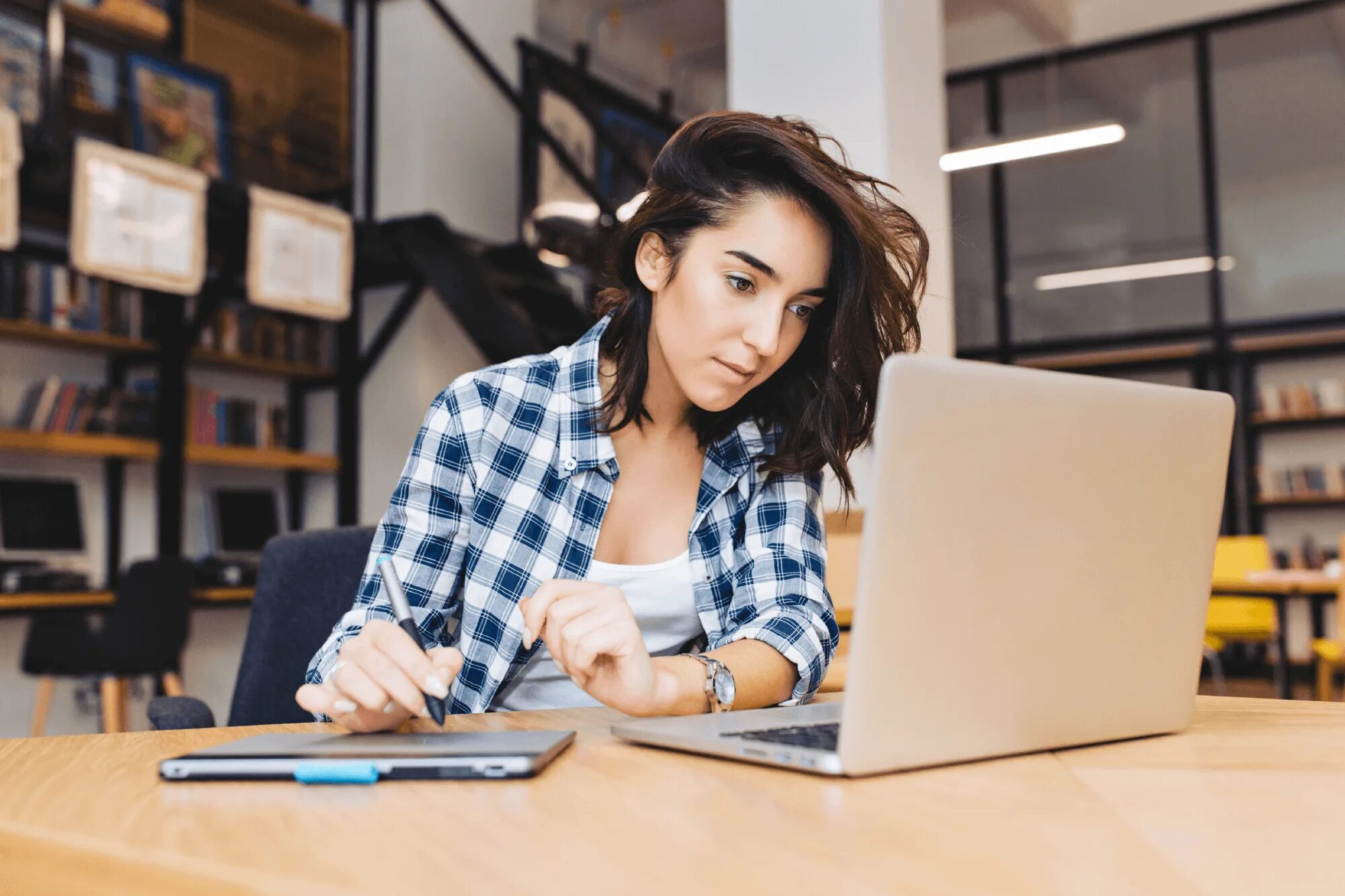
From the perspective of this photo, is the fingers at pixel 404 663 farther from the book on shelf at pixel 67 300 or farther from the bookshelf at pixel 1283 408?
the bookshelf at pixel 1283 408

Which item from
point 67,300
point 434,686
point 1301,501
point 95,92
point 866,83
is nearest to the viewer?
point 434,686

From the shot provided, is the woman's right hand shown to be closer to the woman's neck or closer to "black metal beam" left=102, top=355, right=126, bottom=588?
the woman's neck

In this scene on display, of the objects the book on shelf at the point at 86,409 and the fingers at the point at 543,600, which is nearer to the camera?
the fingers at the point at 543,600

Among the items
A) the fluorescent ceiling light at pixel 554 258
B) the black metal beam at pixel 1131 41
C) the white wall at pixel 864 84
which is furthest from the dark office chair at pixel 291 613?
the black metal beam at pixel 1131 41

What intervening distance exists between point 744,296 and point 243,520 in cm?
474

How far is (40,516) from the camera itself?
462cm

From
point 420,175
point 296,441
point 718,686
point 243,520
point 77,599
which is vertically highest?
point 420,175

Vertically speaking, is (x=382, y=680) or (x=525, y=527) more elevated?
(x=525, y=527)

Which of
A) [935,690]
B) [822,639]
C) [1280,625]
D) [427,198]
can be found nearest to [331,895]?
[935,690]

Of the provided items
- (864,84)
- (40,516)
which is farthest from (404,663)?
(40,516)

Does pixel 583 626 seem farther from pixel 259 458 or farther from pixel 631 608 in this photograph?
pixel 259 458

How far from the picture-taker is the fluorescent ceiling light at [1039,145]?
577cm

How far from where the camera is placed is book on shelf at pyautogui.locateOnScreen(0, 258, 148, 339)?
4.59 meters

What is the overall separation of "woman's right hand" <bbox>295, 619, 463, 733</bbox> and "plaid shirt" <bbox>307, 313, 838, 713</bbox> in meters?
0.42
